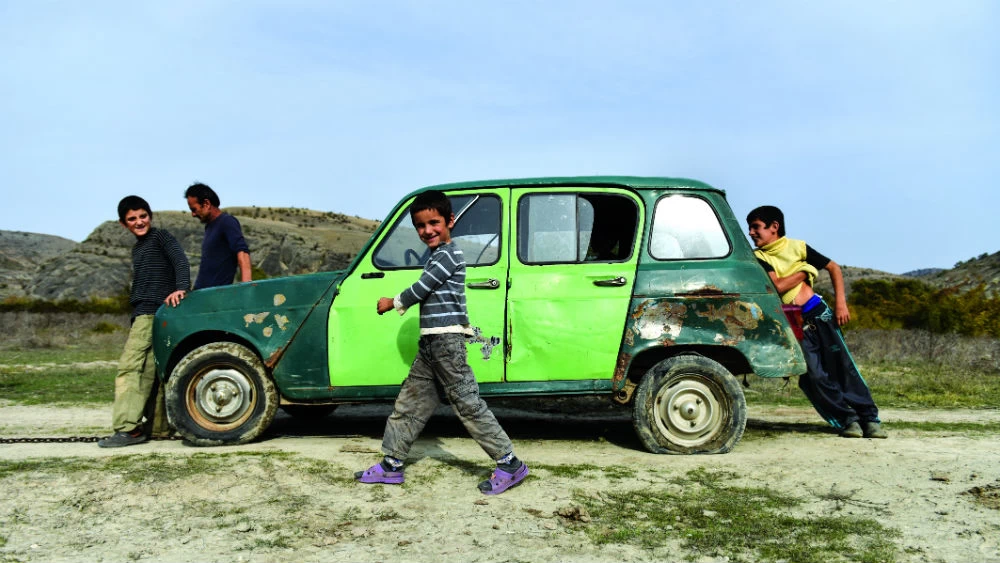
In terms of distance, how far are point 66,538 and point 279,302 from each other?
7.92 feet

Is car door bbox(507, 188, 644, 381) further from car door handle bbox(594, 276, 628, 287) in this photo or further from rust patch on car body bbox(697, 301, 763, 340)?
rust patch on car body bbox(697, 301, 763, 340)

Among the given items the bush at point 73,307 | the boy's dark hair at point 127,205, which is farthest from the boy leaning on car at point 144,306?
the bush at point 73,307

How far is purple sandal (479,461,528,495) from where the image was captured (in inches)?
179

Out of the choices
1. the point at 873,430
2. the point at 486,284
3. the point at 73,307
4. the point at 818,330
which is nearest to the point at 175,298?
the point at 486,284

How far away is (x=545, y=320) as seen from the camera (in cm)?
570

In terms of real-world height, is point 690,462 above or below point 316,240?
below

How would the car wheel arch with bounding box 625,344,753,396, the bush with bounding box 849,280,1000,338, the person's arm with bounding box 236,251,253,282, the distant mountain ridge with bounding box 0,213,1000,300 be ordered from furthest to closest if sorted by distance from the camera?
the distant mountain ridge with bounding box 0,213,1000,300
the bush with bounding box 849,280,1000,338
the person's arm with bounding box 236,251,253,282
the car wheel arch with bounding box 625,344,753,396

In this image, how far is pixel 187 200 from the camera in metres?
6.56

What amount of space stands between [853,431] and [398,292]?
3889 mm

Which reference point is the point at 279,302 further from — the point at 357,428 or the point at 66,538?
the point at 66,538

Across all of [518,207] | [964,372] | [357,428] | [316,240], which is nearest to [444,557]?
[518,207]

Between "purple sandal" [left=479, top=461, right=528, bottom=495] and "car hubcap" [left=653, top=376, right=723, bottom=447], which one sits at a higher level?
"car hubcap" [left=653, top=376, right=723, bottom=447]

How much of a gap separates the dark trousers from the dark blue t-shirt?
15.6ft

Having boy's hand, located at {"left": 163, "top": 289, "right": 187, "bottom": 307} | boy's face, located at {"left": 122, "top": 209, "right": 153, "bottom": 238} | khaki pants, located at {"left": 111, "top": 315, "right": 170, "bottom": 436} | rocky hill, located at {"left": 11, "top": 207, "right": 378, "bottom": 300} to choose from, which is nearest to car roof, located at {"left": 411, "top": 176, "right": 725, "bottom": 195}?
boy's hand, located at {"left": 163, "top": 289, "right": 187, "bottom": 307}
